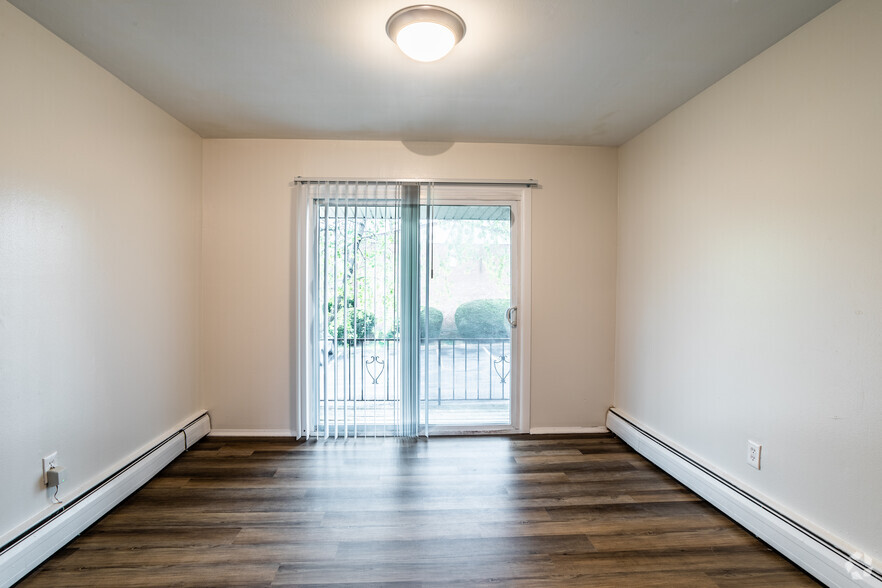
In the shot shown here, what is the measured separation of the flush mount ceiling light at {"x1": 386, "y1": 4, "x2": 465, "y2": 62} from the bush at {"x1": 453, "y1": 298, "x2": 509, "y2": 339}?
1928 mm

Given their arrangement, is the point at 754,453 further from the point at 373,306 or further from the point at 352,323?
the point at 352,323

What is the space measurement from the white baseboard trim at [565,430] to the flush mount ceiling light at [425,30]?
2737mm

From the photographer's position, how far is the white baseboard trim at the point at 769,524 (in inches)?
58.1

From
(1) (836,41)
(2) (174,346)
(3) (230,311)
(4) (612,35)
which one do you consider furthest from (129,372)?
(1) (836,41)

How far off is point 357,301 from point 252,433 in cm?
135

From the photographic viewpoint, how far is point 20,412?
5.34 feet

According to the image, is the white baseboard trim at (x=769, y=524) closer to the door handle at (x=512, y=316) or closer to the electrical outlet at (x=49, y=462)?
the door handle at (x=512, y=316)

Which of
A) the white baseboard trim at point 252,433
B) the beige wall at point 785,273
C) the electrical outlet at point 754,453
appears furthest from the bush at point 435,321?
the electrical outlet at point 754,453

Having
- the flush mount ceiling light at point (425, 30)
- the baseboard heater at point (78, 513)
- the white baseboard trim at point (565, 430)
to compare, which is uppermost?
the flush mount ceiling light at point (425, 30)

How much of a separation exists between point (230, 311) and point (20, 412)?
1474 millimetres

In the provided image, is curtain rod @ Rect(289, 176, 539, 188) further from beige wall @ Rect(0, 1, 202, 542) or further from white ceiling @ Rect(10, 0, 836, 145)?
beige wall @ Rect(0, 1, 202, 542)

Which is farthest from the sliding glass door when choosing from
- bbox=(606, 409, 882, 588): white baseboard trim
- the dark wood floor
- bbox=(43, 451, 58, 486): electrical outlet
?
bbox=(43, 451, 58, 486): electrical outlet

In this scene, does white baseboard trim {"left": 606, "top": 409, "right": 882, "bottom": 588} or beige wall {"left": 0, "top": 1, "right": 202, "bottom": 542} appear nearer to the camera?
white baseboard trim {"left": 606, "top": 409, "right": 882, "bottom": 588}

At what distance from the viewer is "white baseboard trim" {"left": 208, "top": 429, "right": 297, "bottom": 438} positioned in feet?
10.1
